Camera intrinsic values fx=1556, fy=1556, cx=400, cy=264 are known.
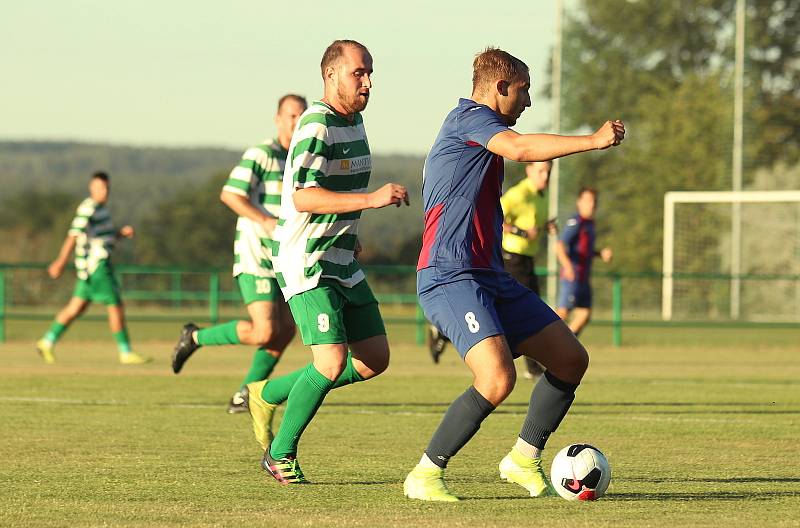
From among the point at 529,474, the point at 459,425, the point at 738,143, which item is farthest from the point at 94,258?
the point at 738,143

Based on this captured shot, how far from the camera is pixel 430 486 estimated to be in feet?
22.0

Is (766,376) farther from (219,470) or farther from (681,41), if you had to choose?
(681,41)

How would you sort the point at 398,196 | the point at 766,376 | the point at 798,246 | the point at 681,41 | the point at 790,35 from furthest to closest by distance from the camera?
the point at 681,41 → the point at 790,35 → the point at 798,246 → the point at 766,376 → the point at 398,196

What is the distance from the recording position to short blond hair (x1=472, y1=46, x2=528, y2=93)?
22.1ft

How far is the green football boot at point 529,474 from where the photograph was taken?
7051 mm

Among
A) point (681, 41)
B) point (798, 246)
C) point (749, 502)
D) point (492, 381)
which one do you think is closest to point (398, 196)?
point (492, 381)

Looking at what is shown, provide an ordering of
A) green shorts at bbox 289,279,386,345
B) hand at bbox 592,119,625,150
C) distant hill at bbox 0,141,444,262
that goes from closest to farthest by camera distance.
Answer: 1. hand at bbox 592,119,625,150
2. green shorts at bbox 289,279,386,345
3. distant hill at bbox 0,141,444,262

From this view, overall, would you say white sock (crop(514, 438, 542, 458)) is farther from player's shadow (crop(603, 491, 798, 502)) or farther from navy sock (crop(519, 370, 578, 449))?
player's shadow (crop(603, 491, 798, 502))

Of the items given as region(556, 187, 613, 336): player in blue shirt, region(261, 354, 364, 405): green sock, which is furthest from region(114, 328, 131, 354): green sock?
region(261, 354, 364, 405): green sock

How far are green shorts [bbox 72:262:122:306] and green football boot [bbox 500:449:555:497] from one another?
10915mm

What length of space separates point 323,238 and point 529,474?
1.44m

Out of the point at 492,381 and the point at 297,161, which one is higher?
the point at 297,161

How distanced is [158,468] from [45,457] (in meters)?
0.82

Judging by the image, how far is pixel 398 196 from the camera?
20.8 ft
